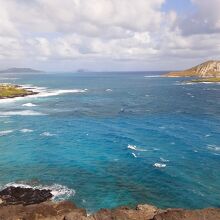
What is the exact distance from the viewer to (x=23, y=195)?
56.0 m

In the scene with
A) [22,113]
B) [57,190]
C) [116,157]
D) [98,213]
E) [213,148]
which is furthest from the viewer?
[22,113]

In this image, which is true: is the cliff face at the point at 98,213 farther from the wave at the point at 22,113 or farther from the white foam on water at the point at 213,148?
the wave at the point at 22,113

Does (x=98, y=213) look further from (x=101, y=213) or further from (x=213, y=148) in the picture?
(x=213, y=148)

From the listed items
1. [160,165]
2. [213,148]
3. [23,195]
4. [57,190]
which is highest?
[213,148]

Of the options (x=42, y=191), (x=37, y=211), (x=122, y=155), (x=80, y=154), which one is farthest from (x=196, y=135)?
(x=37, y=211)

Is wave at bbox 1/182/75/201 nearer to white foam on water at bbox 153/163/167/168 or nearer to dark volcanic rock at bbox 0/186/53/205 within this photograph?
dark volcanic rock at bbox 0/186/53/205

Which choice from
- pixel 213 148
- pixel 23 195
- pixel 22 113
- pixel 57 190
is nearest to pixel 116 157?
pixel 57 190

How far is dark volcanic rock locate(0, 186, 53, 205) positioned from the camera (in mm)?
53938

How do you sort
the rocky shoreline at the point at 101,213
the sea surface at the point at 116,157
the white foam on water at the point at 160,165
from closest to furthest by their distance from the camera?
the rocky shoreline at the point at 101,213 → the sea surface at the point at 116,157 → the white foam on water at the point at 160,165

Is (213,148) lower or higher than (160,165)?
higher

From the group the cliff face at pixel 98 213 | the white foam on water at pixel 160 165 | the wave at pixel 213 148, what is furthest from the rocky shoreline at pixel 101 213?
the wave at pixel 213 148

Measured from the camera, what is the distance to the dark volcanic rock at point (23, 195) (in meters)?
53.9

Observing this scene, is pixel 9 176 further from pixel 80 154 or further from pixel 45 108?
pixel 45 108

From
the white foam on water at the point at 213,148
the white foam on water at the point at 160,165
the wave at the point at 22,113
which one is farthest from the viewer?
the wave at the point at 22,113
